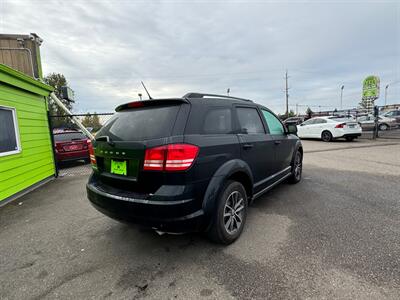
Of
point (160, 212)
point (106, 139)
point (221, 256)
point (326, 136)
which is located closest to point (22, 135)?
point (106, 139)

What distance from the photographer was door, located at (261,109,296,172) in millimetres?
3678

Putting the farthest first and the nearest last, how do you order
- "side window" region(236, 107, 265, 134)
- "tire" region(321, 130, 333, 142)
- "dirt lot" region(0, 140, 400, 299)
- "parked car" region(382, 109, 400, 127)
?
"parked car" region(382, 109, 400, 127)
"tire" region(321, 130, 333, 142)
"side window" region(236, 107, 265, 134)
"dirt lot" region(0, 140, 400, 299)

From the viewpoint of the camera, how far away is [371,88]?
2436 centimetres

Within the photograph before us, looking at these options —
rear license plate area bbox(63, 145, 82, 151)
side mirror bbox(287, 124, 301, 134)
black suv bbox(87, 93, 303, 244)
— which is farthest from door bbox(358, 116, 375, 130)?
rear license plate area bbox(63, 145, 82, 151)

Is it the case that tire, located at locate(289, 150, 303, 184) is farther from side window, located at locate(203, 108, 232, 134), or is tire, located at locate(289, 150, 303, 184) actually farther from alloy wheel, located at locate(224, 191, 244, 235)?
side window, located at locate(203, 108, 232, 134)

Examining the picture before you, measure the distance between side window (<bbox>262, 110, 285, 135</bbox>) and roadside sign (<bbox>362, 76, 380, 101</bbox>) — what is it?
27606 millimetres

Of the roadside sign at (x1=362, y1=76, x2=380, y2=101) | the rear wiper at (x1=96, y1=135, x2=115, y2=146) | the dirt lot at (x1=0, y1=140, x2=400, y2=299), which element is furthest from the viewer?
the roadside sign at (x1=362, y1=76, x2=380, y2=101)

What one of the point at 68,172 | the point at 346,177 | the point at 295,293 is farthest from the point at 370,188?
the point at 68,172

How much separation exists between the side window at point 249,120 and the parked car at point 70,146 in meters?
6.85

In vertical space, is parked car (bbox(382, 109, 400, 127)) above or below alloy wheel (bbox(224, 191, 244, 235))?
above

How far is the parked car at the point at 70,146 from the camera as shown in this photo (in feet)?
24.2

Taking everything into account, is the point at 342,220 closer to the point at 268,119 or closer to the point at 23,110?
the point at 268,119

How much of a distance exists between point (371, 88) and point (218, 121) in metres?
30.1

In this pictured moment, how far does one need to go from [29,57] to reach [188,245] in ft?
27.1
